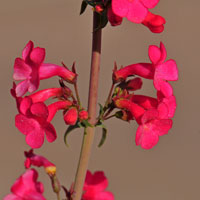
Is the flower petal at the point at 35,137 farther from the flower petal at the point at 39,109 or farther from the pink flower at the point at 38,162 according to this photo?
the pink flower at the point at 38,162

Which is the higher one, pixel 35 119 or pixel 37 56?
pixel 37 56

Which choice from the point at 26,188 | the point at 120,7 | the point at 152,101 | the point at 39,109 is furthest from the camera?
the point at 26,188

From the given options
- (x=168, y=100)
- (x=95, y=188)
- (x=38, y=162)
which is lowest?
(x=95, y=188)

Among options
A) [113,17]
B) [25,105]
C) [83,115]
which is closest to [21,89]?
[25,105]

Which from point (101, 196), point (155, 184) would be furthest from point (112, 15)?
point (155, 184)

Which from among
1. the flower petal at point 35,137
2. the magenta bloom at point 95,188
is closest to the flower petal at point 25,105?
the flower petal at point 35,137

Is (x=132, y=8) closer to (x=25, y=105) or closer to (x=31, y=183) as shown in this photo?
(x=25, y=105)
